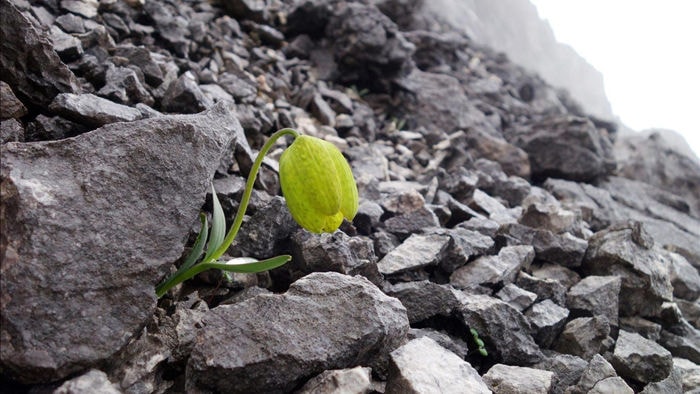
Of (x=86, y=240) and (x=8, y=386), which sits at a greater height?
(x=86, y=240)

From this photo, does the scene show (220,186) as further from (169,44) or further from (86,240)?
(169,44)

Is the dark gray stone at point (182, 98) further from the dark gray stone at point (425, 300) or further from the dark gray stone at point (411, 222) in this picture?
the dark gray stone at point (425, 300)

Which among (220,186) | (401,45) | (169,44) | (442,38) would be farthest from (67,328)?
(442,38)

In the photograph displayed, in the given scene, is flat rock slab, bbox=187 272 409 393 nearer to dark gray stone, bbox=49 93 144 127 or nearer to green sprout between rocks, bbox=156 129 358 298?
green sprout between rocks, bbox=156 129 358 298

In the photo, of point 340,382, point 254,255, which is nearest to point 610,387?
point 340,382

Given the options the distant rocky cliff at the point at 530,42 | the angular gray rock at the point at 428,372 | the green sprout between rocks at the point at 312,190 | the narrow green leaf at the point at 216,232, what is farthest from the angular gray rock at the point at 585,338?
the distant rocky cliff at the point at 530,42

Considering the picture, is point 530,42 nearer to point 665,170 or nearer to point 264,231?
point 665,170

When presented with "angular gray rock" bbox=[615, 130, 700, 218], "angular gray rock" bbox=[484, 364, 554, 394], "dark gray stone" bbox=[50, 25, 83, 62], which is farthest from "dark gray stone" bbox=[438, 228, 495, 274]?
"angular gray rock" bbox=[615, 130, 700, 218]
